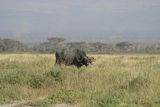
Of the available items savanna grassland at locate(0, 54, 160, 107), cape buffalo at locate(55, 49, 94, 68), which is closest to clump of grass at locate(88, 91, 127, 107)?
savanna grassland at locate(0, 54, 160, 107)

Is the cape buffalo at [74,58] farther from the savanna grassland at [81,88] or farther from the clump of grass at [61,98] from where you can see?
the clump of grass at [61,98]

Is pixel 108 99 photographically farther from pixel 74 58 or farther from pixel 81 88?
pixel 74 58

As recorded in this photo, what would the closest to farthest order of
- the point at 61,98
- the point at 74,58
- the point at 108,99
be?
the point at 108,99
the point at 61,98
the point at 74,58

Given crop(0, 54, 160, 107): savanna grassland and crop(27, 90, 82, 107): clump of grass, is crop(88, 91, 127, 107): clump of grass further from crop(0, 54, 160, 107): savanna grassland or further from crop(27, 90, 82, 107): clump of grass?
crop(27, 90, 82, 107): clump of grass

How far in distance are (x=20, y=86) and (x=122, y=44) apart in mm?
108001

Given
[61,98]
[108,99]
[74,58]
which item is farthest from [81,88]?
[74,58]

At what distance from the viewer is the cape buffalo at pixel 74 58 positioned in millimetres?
25844

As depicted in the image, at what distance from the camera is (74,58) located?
26.1 metres

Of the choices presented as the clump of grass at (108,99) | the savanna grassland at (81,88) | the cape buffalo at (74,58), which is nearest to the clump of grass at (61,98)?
the savanna grassland at (81,88)

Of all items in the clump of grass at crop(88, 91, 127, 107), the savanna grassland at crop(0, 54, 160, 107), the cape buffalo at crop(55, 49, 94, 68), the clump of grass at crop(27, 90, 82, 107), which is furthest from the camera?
the cape buffalo at crop(55, 49, 94, 68)

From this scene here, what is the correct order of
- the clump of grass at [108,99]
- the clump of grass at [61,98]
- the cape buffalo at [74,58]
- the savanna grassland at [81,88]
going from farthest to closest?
the cape buffalo at [74,58] → the clump of grass at [61,98] → the savanna grassland at [81,88] → the clump of grass at [108,99]

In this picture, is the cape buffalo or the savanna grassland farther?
the cape buffalo

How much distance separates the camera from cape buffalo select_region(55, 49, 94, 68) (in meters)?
25.8

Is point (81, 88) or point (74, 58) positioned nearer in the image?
point (81, 88)
